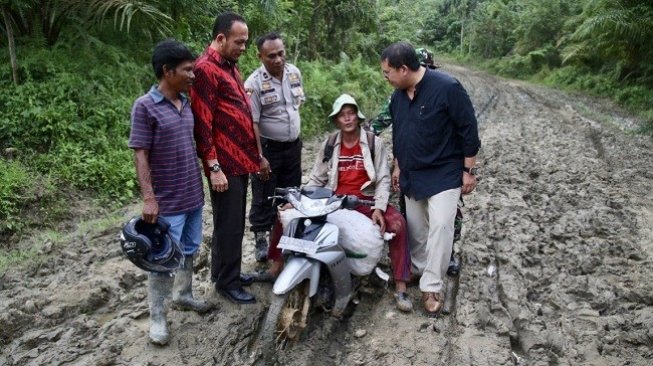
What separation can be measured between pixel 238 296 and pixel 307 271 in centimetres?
76

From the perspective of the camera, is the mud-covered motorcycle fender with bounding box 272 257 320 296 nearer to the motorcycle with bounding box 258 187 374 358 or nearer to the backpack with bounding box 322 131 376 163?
the motorcycle with bounding box 258 187 374 358

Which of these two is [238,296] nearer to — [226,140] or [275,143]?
[226,140]

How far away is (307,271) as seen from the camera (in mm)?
3439

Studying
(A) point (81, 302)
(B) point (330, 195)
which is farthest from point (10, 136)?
(B) point (330, 195)

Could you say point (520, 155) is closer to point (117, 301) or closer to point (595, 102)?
point (117, 301)

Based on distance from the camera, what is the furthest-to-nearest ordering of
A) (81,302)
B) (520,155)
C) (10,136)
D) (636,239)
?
(520,155)
(10,136)
(636,239)
(81,302)

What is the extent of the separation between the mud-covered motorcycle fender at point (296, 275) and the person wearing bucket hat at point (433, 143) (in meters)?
0.92

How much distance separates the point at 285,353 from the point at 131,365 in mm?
957

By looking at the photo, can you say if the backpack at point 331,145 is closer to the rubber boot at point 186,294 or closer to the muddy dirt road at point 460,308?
the muddy dirt road at point 460,308

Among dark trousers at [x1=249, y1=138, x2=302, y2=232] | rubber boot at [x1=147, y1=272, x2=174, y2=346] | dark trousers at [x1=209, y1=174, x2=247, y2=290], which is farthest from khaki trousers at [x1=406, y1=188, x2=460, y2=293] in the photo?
rubber boot at [x1=147, y1=272, x2=174, y2=346]

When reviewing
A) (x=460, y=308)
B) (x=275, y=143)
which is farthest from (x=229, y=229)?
(x=460, y=308)

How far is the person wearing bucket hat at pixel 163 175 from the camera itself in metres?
3.13

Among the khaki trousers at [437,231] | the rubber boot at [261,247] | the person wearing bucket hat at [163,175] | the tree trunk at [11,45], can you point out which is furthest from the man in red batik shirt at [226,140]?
the tree trunk at [11,45]

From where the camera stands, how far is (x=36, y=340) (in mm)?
3555
